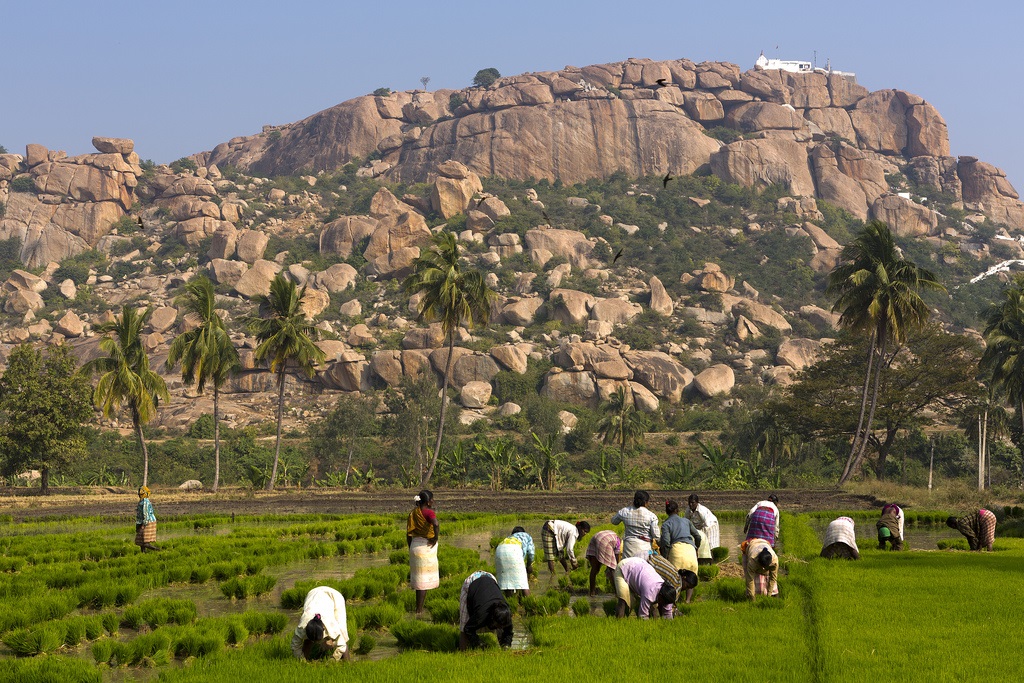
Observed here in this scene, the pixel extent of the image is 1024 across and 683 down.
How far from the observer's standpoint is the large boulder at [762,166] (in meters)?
141

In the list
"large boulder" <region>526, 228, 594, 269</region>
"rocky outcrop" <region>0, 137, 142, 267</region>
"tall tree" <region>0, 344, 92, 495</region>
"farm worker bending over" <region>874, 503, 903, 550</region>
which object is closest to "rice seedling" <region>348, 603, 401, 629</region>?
"farm worker bending over" <region>874, 503, 903, 550</region>

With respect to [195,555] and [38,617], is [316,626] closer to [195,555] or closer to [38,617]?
[38,617]

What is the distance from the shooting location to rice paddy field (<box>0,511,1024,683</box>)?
11133 millimetres

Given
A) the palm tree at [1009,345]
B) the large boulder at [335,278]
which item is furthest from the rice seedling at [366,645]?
the large boulder at [335,278]

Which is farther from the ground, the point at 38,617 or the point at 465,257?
the point at 465,257

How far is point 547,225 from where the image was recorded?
403 feet

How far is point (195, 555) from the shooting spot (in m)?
23.3

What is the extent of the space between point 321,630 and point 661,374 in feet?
258

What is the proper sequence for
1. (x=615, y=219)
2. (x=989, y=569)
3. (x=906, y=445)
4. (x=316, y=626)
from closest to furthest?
(x=316, y=626)
(x=989, y=569)
(x=906, y=445)
(x=615, y=219)

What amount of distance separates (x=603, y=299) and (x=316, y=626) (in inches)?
3668

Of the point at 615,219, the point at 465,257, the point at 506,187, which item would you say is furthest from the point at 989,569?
the point at 506,187

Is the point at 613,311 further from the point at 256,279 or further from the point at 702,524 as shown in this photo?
the point at 702,524

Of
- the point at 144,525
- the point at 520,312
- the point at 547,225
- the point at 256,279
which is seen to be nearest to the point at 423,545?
the point at 144,525

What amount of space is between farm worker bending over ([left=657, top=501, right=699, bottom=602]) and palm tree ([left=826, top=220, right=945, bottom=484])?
36996 mm
